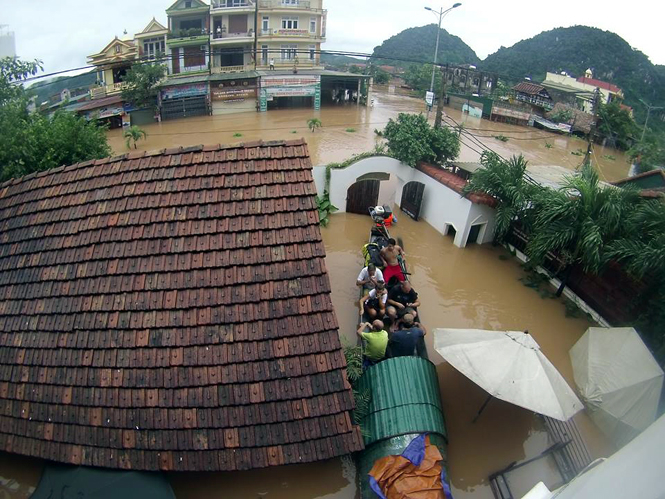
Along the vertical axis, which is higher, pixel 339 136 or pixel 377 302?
pixel 339 136

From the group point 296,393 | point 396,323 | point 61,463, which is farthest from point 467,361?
point 61,463

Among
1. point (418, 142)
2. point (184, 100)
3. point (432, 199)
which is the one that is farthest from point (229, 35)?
point (432, 199)

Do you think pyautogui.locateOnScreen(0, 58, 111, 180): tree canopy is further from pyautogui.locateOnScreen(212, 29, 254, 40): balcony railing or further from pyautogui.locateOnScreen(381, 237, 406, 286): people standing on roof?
pyautogui.locateOnScreen(212, 29, 254, 40): balcony railing

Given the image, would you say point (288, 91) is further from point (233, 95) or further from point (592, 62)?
point (592, 62)

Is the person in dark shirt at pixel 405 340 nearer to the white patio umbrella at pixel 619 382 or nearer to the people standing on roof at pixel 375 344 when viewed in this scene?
the people standing on roof at pixel 375 344

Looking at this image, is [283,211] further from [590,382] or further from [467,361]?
[590,382]

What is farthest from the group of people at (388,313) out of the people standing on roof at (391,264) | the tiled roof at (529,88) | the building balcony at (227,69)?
the tiled roof at (529,88)
